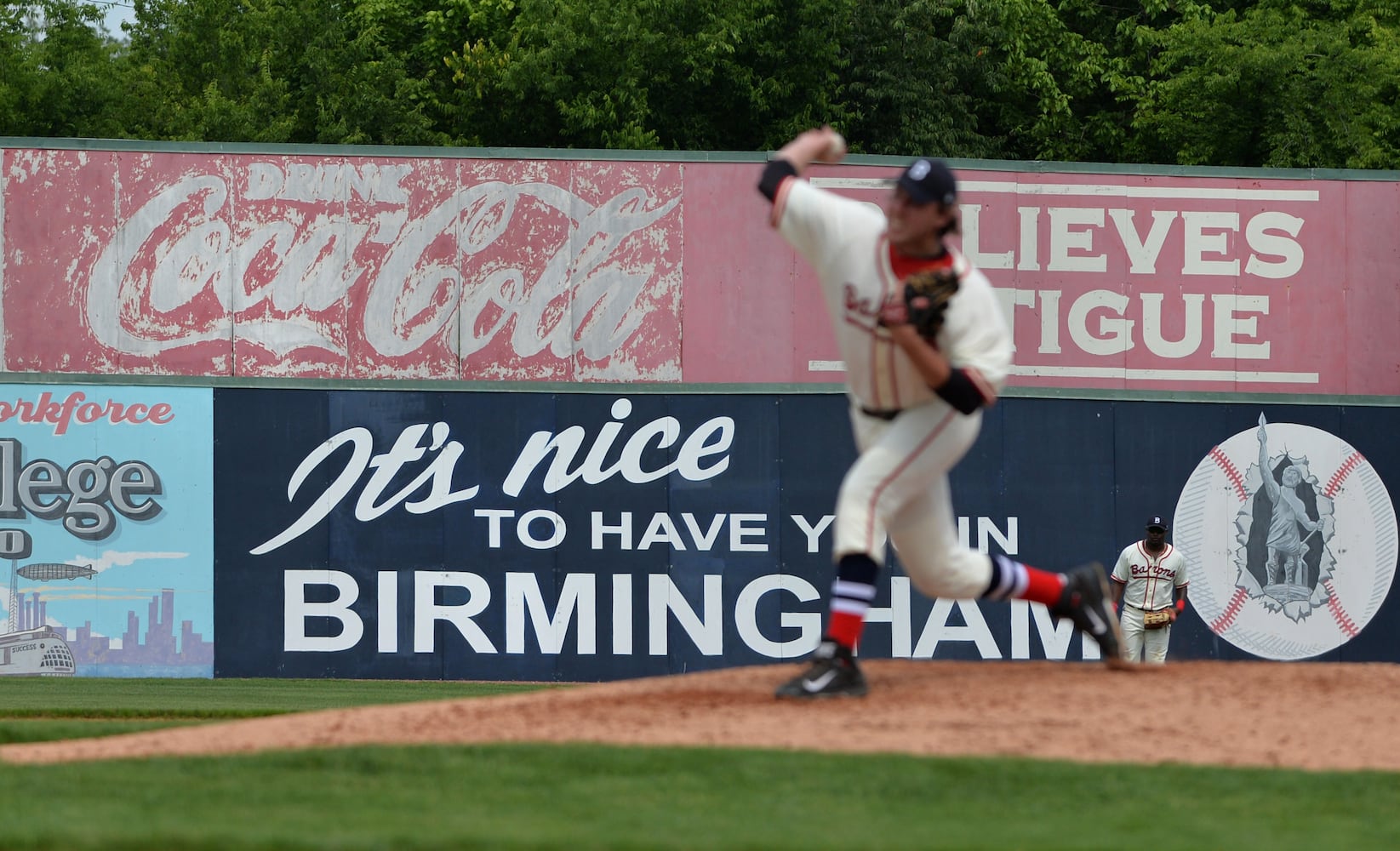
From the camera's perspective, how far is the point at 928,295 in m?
6.30

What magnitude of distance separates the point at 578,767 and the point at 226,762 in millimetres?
1188

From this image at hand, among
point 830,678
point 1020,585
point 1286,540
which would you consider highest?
point 1020,585

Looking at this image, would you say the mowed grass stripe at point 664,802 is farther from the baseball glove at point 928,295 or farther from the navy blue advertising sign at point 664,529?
the navy blue advertising sign at point 664,529

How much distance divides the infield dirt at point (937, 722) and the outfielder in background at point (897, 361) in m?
0.39

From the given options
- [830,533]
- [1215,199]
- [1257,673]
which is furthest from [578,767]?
[1215,199]

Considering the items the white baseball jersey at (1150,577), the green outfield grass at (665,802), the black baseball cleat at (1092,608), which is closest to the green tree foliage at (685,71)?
the white baseball jersey at (1150,577)

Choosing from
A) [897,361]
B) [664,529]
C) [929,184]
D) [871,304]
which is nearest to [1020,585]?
[897,361]

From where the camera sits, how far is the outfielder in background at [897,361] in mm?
6410

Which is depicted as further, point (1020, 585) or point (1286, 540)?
point (1286, 540)

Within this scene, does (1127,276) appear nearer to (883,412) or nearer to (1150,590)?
(1150,590)

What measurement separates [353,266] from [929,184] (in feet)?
45.8

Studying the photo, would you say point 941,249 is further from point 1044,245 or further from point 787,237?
point 1044,245

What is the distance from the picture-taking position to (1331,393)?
20.0 metres

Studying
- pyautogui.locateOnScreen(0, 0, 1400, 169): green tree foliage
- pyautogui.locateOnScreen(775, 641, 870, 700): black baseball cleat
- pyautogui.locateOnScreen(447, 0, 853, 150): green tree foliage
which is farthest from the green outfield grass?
pyautogui.locateOnScreen(447, 0, 853, 150): green tree foliage
